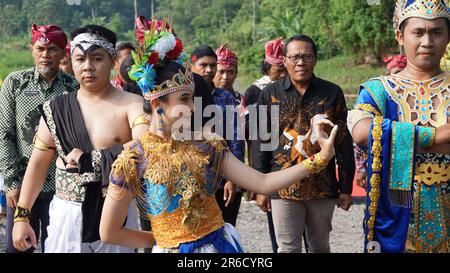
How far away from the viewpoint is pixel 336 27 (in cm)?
3562

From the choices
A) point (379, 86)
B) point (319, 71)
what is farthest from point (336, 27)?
point (379, 86)

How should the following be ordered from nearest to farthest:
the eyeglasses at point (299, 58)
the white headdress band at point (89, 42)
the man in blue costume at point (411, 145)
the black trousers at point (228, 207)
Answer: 1. the man in blue costume at point (411, 145)
2. the white headdress band at point (89, 42)
3. the eyeglasses at point (299, 58)
4. the black trousers at point (228, 207)

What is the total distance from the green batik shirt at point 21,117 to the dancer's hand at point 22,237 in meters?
1.14

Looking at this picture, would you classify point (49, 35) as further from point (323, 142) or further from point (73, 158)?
point (323, 142)

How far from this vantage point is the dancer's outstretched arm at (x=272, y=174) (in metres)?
3.44

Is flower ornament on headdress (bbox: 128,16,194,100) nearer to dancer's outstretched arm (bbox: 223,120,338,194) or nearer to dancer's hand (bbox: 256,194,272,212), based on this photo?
dancer's outstretched arm (bbox: 223,120,338,194)

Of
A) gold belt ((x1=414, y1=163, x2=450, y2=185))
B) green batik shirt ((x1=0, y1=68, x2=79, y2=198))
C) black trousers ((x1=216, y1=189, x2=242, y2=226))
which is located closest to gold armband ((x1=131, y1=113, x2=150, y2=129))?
green batik shirt ((x1=0, y1=68, x2=79, y2=198))

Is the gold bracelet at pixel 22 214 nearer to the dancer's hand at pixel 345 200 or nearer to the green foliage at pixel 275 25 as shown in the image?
the dancer's hand at pixel 345 200

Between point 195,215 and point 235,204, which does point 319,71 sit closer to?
point 235,204

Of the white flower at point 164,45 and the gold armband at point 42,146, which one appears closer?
the white flower at point 164,45

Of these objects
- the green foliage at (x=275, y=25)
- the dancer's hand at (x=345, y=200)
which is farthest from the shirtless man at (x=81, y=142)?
the green foliage at (x=275, y=25)

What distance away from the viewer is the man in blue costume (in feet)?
12.5

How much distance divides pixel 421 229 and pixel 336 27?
1280 inches

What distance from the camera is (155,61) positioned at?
3.62 m
